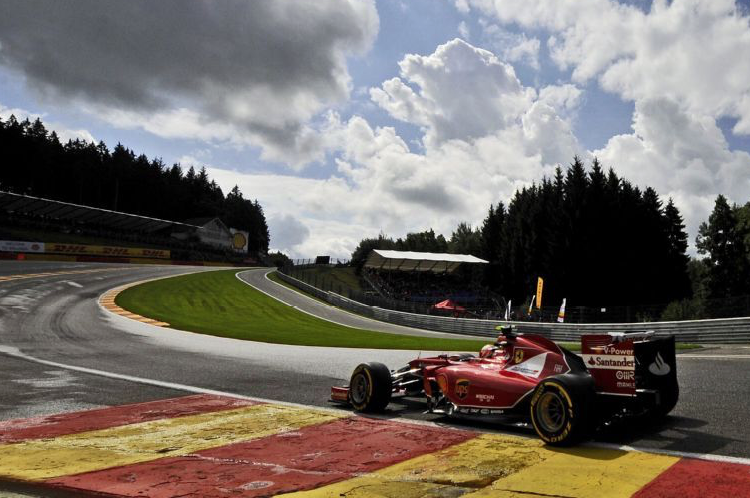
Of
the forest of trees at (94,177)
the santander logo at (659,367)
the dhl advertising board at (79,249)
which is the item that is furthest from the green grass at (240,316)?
the forest of trees at (94,177)

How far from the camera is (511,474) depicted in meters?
5.11

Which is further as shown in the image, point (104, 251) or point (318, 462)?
point (104, 251)

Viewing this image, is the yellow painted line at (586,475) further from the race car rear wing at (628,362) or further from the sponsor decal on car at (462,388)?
the sponsor decal on car at (462,388)

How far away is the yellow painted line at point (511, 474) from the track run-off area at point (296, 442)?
18 mm

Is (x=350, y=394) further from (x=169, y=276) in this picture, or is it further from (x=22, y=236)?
(x=22, y=236)

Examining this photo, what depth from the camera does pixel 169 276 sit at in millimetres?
56344

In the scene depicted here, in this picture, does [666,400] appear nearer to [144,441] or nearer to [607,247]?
[144,441]

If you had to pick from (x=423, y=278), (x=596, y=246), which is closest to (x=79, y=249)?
(x=423, y=278)

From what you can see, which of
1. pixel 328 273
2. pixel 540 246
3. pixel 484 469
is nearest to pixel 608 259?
pixel 540 246

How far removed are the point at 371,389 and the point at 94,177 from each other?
4789 inches

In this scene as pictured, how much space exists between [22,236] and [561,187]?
69.1 meters

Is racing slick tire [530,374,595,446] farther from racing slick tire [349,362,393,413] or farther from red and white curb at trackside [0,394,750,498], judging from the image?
racing slick tire [349,362,393,413]

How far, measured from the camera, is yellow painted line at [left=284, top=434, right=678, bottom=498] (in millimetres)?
4613

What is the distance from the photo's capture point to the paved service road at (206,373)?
23.0 ft
